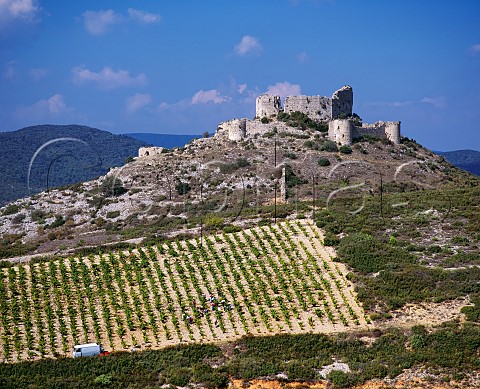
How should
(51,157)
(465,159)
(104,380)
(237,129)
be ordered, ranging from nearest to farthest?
(104,380)
(237,129)
(51,157)
(465,159)

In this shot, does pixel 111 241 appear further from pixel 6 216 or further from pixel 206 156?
pixel 206 156

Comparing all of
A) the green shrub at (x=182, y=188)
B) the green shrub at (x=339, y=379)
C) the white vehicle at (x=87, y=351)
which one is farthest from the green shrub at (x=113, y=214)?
the green shrub at (x=339, y=379)

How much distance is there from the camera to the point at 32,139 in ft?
365

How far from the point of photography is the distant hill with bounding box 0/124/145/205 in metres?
89.8

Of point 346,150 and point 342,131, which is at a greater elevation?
point 342,131

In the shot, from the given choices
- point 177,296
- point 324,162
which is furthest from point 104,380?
point 324,162

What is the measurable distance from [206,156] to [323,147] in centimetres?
1028

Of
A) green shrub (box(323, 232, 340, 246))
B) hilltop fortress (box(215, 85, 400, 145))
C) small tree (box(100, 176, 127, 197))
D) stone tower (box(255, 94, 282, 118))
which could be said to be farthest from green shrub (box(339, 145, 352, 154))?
green shrub (box(323, 232, 340, 246))

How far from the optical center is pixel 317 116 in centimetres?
6962

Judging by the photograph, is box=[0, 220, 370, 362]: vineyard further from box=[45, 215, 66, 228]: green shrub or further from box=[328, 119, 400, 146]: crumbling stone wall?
box=[328, 119, 400, 146]: crumbling stone wall

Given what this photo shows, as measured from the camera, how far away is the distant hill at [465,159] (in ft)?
447

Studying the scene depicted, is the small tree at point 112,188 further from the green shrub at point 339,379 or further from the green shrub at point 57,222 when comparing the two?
the green shrub at point 339,379

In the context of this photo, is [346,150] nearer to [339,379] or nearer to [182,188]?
[182,188]

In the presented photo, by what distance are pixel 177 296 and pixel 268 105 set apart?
39844 millimetres
